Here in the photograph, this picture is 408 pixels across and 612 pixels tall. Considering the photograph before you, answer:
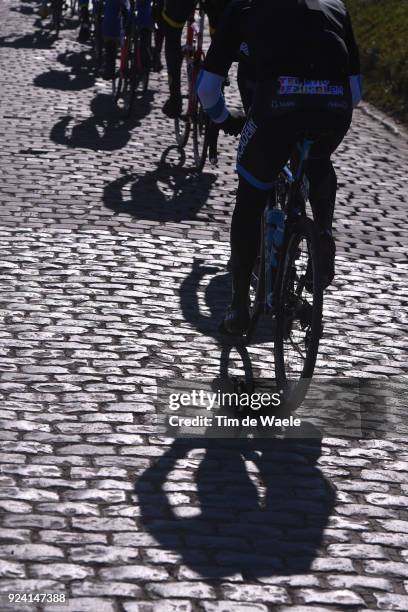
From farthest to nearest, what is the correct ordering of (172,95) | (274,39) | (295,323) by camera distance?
(172,95) → (295,323) → (274,39)

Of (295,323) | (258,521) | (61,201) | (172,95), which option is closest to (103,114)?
(172,95)

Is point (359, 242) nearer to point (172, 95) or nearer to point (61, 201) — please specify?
point (61, 201)

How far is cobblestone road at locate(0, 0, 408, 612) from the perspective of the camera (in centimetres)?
445

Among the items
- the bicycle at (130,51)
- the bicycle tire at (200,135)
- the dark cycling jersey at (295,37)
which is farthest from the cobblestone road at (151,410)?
the bicycle at (130,51)

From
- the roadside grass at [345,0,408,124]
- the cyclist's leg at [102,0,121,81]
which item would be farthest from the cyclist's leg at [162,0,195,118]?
the roadside grass at [345,0,408,124]

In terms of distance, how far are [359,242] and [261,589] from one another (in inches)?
216

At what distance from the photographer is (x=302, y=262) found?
608cm

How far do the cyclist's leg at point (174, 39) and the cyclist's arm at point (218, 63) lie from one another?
16.5ft

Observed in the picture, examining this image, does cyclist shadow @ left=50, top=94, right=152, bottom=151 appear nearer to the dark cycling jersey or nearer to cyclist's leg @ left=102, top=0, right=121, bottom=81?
cyclist's leg @ left=102, top=0, right=121, bottom=81

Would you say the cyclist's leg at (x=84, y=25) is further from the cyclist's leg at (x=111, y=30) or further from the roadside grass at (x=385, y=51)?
the cyclist's leg at (x=111, y=30)

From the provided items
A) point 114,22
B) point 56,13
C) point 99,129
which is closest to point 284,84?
point 99,129

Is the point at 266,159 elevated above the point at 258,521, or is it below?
above

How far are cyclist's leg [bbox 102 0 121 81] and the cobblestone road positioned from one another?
11.7ft

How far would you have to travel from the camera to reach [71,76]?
17406mm
